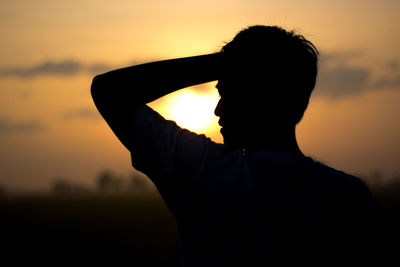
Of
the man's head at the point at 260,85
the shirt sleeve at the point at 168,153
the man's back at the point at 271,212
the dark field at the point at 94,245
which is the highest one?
the dark field at the point at 94,245

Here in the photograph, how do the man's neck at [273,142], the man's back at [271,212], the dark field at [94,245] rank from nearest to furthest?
the man's back at [271,212] → the man's neck at [273,142] → the dark field at [94,245]

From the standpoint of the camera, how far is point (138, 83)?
67.1 inches

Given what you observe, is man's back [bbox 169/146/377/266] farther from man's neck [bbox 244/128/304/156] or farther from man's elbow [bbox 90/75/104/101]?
man's elbow [bbox 90/75/104/101]

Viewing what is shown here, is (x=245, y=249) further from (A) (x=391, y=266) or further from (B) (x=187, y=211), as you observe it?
(A) (x=391, y=266)

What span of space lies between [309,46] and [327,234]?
77 cm

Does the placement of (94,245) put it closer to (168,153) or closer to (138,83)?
(138,83)

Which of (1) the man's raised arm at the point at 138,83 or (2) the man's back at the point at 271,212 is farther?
(1) the man's raised arm at the point at 138,83

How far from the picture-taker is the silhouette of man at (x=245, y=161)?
4.95ft

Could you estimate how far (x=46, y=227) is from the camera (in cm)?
5588

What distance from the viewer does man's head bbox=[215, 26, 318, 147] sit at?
1.71m

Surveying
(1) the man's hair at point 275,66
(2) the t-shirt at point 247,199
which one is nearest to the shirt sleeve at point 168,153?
(2) the t-shirt at point 247,199

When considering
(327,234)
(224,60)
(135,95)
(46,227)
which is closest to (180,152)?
(135,95)

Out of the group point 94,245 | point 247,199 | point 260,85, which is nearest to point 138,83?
point 260,85

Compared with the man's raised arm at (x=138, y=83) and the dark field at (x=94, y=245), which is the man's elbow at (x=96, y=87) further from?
the dark field at (x=94, y=245)
